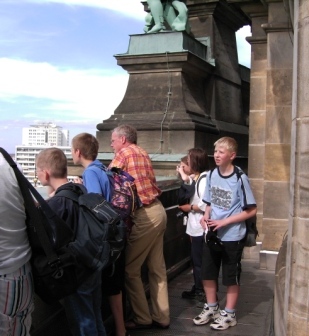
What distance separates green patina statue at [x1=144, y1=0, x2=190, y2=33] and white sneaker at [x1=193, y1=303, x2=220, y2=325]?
582 cm

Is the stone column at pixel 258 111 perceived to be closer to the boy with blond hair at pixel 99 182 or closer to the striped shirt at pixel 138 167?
the striped shirt at pixel 138 167

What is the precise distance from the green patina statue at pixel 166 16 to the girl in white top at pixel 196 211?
435 cm

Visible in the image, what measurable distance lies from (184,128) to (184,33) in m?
1.71

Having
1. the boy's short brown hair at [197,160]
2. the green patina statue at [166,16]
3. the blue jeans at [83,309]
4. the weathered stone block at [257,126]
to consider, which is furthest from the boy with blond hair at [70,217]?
the green patina statue at [166,16]

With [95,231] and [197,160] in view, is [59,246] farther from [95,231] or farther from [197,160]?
[197,160]

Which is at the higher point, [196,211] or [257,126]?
[257,126]

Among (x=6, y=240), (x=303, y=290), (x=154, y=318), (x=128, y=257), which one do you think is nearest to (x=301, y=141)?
(x=303, y=290)

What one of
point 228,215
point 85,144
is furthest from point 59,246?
point 228,215

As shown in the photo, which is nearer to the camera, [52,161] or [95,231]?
[95,231]

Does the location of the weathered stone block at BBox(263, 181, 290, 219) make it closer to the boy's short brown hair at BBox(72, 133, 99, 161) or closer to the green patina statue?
the green patina statue

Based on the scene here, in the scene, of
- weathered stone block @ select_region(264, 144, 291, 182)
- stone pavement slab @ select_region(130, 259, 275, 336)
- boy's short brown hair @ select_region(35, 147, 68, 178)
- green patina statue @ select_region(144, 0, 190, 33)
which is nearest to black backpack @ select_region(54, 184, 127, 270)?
boy's short brown hair @ select_region(35, 147, 68, 178)

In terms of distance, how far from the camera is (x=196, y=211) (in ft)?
19.3

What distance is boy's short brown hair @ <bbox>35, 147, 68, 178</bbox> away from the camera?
3463 millimetres

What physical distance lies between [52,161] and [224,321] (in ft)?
8.06
